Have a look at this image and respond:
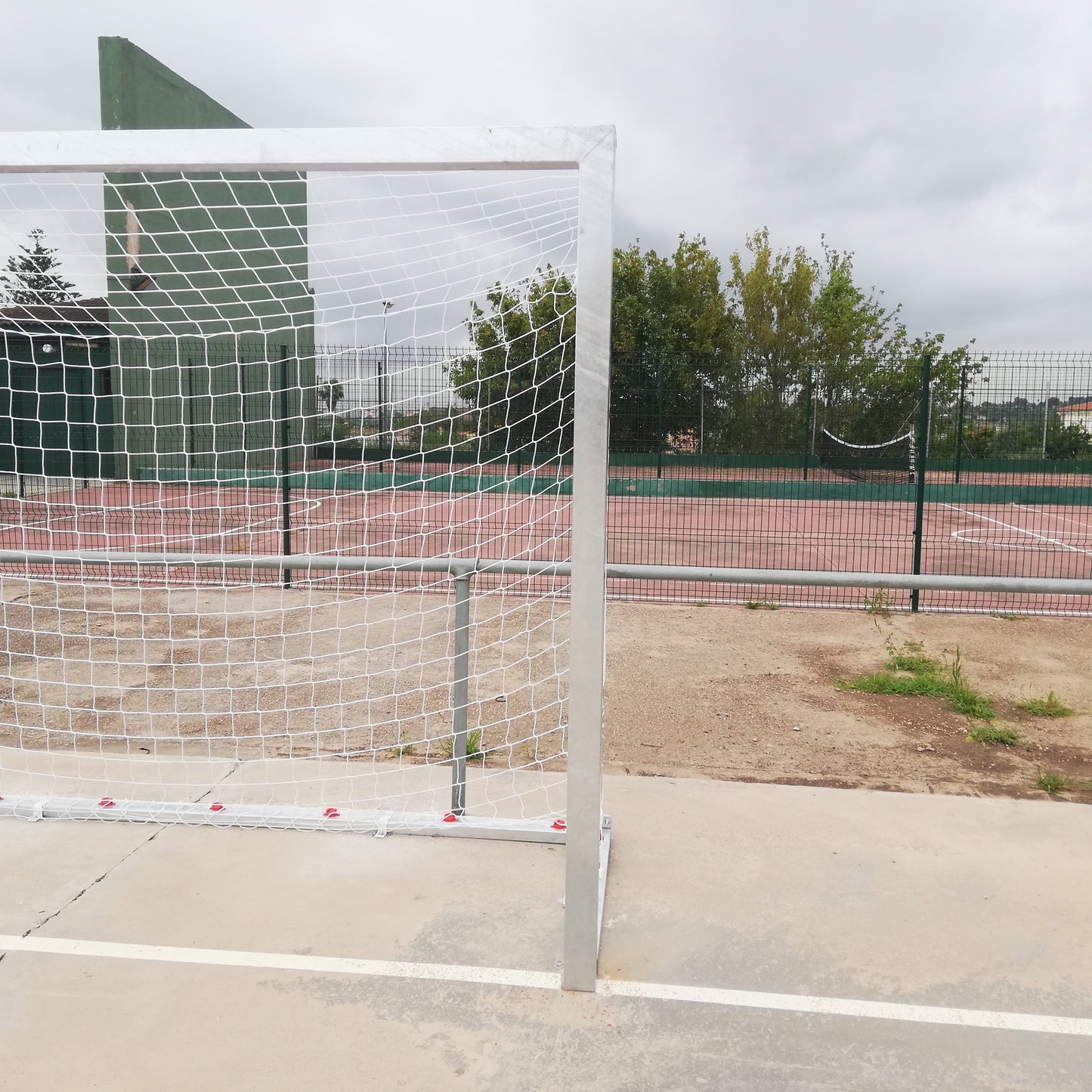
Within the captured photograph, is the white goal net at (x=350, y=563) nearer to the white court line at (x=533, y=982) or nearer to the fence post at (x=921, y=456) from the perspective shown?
the white court line at (x=533, y=982)

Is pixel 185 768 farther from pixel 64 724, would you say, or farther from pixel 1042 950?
pixel 1042 950

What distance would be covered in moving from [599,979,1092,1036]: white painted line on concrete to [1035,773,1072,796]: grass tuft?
6.48 feet

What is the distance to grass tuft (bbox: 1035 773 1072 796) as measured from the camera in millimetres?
4448

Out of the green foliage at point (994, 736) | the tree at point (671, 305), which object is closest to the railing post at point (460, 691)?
the green foliage at point (994, 736)

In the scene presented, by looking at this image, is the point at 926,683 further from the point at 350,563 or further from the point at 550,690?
the point at 350,563

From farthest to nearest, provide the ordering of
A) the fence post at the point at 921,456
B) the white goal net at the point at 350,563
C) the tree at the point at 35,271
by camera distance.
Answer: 1. the fence post at the point at 921,456
2. the tree at the point at 35,271
3. the white goal net at the point at 350,563

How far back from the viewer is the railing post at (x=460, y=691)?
3.67m

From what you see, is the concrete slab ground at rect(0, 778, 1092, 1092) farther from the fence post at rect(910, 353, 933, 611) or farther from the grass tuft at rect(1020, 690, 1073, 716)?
the fence post at rect(910, 353, 933, 611)

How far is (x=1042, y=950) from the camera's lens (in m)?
3.03

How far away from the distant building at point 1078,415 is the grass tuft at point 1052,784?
10671 mm

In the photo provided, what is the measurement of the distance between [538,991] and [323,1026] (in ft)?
2.08

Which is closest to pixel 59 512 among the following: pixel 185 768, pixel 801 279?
pixel 185 768

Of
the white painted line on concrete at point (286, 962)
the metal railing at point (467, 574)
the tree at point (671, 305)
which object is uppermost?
the tree at point (671, 305)

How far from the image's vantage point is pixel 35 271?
4102mm
